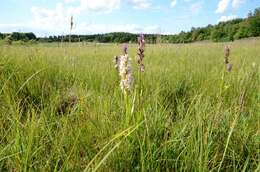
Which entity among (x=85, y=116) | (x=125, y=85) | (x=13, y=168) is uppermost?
(x=125, y=85)

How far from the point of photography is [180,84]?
346 cm

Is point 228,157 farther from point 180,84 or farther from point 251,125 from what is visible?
point 180,84

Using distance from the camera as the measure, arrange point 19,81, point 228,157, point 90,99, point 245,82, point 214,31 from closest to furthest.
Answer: point 228,157 → point 90,99 → point 19,81 → point 245,82 → point 214,31

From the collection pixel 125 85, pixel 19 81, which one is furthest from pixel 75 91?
pixel 125 85

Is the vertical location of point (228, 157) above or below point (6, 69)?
below

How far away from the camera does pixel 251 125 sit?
217 centimetres

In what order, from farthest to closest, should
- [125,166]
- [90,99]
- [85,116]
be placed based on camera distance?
[90,99] → [85,116] → [125,166]

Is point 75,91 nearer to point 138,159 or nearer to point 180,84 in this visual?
point 180,84

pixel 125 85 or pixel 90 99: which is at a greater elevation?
pixel 125 85

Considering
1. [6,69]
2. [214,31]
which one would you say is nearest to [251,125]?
[6,69]

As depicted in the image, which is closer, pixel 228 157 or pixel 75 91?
pixel 228 157

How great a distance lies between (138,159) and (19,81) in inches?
71.2

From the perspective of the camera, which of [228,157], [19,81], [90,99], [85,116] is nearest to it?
[228,157]

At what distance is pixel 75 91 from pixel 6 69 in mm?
852
